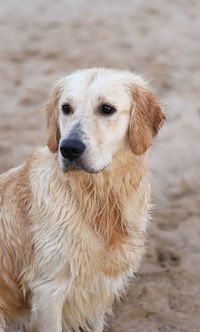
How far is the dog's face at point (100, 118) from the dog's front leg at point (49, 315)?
71 centimetres

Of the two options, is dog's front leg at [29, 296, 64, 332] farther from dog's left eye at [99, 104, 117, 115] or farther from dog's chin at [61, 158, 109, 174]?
dog's left eye at [99, 104, 117, 115]

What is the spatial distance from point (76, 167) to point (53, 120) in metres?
0.38

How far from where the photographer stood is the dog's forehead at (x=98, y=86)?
10.1ft

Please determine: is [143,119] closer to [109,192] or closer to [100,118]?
[100,118]

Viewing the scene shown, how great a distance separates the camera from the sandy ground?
13.1 feet

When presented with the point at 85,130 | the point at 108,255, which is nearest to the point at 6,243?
the point at 108,255

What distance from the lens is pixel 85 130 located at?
2984mm

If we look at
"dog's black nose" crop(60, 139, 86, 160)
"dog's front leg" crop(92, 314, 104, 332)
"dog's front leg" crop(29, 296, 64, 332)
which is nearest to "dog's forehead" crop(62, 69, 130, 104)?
"dog's black nose" crop(60, 139, 86, 160)

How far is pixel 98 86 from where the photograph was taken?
3098mm

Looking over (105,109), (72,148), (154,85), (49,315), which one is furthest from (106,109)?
(154,85)

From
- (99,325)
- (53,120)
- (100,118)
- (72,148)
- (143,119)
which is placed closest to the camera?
(72,148)

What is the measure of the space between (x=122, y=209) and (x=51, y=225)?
381 millimetres

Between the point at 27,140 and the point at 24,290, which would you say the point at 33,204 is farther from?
the point at 27,140

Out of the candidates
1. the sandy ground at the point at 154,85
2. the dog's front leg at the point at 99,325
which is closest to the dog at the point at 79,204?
the dog's front leg at the point at 99,325
